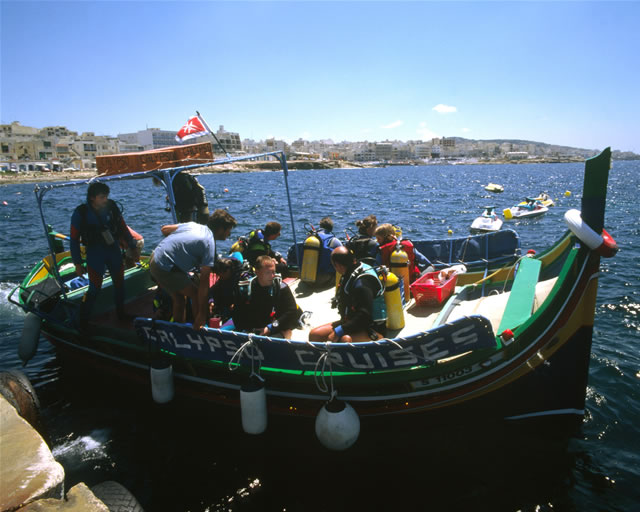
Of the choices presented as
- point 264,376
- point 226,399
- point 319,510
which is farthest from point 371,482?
point 226,399

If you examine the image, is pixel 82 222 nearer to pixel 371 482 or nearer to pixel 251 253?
pixel 251 253

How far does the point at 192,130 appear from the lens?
7.43 m

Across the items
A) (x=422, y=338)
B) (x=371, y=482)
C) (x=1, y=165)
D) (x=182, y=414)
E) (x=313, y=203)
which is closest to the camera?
(x=422, y=338)

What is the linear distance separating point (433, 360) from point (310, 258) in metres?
3.79

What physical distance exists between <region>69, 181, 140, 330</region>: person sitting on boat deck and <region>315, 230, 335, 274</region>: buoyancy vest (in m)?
3.54

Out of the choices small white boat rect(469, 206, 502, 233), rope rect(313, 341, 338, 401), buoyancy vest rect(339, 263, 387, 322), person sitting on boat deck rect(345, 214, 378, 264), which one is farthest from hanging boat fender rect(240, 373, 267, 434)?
small white boat rect(469, 206, 502, 233)

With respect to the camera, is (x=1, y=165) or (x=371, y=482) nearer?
(x=371, y=482)

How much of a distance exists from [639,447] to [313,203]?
37.5 metres

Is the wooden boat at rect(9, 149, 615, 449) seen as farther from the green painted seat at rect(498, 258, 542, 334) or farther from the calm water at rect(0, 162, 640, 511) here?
the calm water at rect(0, 162, 640, 511)

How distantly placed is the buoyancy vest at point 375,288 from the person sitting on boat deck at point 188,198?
12.0ft

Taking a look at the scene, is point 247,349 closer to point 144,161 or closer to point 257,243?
point 257,243

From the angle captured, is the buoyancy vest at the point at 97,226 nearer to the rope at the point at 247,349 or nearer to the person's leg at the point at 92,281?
the person's leg at the point at 92,281

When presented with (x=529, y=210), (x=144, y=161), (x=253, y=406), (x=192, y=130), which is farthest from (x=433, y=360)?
(x=529, y=210)

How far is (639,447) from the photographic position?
6.02 m
